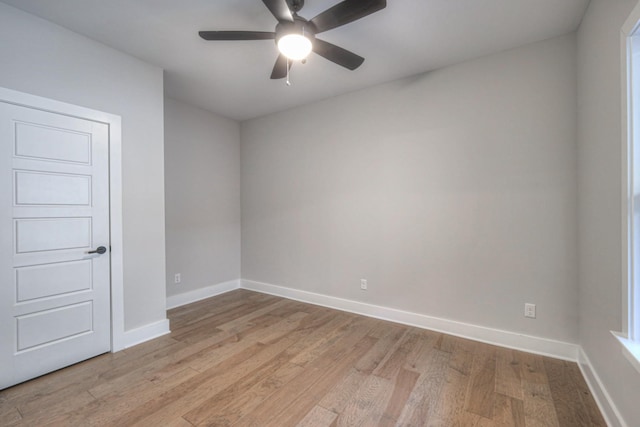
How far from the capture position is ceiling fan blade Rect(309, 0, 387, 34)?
61.7 inches

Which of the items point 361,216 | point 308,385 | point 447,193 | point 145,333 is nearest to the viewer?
point 308,385

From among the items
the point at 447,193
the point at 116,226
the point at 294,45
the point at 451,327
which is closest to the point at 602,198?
the point at 447,193

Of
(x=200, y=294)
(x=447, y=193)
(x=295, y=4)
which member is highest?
(x=295, y=4)

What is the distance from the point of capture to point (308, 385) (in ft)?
6.49

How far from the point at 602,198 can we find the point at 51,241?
4035 mm

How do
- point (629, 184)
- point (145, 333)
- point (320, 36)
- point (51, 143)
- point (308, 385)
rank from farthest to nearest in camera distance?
point (145, 333), point (320, 36), point (51, 143), point (308, 385), point (629, 184)

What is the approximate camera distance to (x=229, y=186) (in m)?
4.33

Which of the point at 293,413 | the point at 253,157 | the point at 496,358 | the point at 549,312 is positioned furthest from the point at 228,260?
the point at 549,312

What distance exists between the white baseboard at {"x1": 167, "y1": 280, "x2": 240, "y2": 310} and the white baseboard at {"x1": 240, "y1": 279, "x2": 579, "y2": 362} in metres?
0.88

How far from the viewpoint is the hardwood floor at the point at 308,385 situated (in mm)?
1665

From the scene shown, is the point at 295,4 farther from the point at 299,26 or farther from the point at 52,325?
the point at 52,325

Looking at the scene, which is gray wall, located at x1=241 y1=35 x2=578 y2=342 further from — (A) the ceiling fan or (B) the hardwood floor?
(A) the ceiling fan

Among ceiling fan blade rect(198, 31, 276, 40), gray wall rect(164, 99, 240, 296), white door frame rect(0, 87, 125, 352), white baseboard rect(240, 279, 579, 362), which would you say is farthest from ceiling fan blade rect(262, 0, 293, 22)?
white baseboard rect(240, 279, 579, 362)

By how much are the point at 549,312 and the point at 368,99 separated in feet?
9.24
